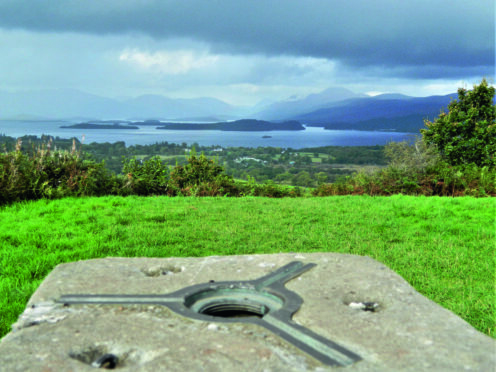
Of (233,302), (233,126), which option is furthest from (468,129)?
(233,126)

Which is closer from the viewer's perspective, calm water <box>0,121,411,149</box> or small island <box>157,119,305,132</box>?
calm water <box>0,121,411,149</box>

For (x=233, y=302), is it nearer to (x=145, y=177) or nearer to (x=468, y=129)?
(x=145, y=177)

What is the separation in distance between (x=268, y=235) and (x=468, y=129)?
11.4 meters

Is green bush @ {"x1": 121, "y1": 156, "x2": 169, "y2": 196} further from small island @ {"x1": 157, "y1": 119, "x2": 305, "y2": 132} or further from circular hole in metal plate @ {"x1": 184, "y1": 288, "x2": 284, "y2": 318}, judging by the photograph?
small island @ {"x1": 157, "y1": 119, "x2": 305, "y2": 132}

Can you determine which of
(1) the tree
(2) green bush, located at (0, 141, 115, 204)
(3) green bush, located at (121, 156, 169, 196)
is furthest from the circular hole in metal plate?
(1) the tree

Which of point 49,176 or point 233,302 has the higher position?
point 49,176

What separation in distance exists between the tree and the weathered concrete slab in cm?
1319

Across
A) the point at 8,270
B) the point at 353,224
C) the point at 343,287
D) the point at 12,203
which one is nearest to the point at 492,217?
the point at 353,224

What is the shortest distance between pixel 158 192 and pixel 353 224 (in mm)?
5395

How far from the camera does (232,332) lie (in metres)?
1.87

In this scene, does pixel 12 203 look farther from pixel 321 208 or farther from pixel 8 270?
pixel 321 208

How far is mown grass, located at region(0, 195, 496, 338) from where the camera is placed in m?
4.18

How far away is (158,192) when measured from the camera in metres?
10.5

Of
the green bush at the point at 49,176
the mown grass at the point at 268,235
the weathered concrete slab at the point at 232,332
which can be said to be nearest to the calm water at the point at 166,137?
the green bush at the point at 49,176
